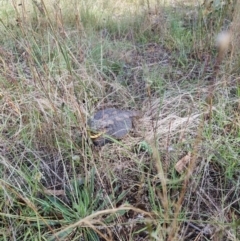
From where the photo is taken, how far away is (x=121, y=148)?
56.2 inches

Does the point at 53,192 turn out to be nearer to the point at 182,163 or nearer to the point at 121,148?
the point at 121,148

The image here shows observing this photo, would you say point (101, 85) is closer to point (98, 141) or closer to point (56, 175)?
point (98, 141)

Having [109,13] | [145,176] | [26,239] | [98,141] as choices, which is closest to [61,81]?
[98,141]

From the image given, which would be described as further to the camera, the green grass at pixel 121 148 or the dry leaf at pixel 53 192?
the dry leaf at pixel 53 192

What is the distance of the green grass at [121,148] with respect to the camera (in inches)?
44.2

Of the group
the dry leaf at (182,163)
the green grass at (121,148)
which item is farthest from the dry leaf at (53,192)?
the dry leaf at (182,163)

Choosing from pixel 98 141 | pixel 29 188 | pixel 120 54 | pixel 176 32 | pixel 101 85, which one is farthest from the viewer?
pixel 176 32

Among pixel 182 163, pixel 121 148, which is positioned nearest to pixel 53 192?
pixel 121 148

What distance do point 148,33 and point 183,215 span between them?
1.70 meters

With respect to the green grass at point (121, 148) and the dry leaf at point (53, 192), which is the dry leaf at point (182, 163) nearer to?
the green grass at point (121, 148)

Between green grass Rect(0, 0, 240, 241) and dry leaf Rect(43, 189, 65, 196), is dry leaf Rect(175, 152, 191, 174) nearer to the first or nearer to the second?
green grass Rect(0, 0, 240, 241)

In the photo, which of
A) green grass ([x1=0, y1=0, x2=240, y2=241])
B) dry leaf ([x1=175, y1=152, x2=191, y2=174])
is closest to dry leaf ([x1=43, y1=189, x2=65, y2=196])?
green grass ([x1=0, y1=0, x2=240, y2=241])

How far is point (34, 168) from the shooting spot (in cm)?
136

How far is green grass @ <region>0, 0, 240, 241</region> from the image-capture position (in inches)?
44.2
